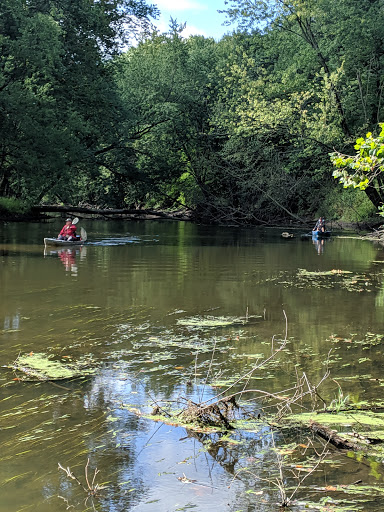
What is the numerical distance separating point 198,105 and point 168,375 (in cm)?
4195

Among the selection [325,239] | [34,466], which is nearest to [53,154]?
[325,239]

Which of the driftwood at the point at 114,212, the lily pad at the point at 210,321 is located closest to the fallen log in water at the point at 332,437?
the lily pad at the point at 210,321

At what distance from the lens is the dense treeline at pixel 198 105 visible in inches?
1248

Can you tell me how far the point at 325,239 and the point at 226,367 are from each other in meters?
26.9

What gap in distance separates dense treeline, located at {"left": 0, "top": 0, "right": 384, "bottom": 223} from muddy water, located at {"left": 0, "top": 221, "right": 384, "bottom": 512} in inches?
655

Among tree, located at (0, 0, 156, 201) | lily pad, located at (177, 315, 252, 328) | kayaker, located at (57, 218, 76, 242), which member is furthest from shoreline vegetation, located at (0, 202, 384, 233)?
lily pad, located at (177, 315, 252, 328)

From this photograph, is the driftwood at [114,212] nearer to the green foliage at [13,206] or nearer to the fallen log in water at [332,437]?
the green foliage at [13,206]

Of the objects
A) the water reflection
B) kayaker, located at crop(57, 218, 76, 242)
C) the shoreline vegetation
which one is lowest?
the water reflection

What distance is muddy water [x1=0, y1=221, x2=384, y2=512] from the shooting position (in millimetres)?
4391

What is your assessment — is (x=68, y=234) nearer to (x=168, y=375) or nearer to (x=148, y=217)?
(x=168, y=375)

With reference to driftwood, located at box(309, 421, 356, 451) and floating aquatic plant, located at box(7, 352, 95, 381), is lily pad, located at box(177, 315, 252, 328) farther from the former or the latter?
driftwood, located at box(309, 421, 356, 451)

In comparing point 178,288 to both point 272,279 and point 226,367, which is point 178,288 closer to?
point 272,279

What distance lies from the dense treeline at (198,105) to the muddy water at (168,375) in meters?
16.6

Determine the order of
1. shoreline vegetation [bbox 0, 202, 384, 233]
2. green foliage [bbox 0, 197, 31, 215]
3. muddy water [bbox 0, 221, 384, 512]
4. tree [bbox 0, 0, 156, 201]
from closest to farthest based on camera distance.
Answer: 1. muddy water [bbox 0, 221, 384, 512]
2. tree [bbox 0, 0, 156, 201]
3. green foliage [bbox 0, 197, 31, 215]
4. shoreline vegetation [bbox 0, 202, 384, 233]
